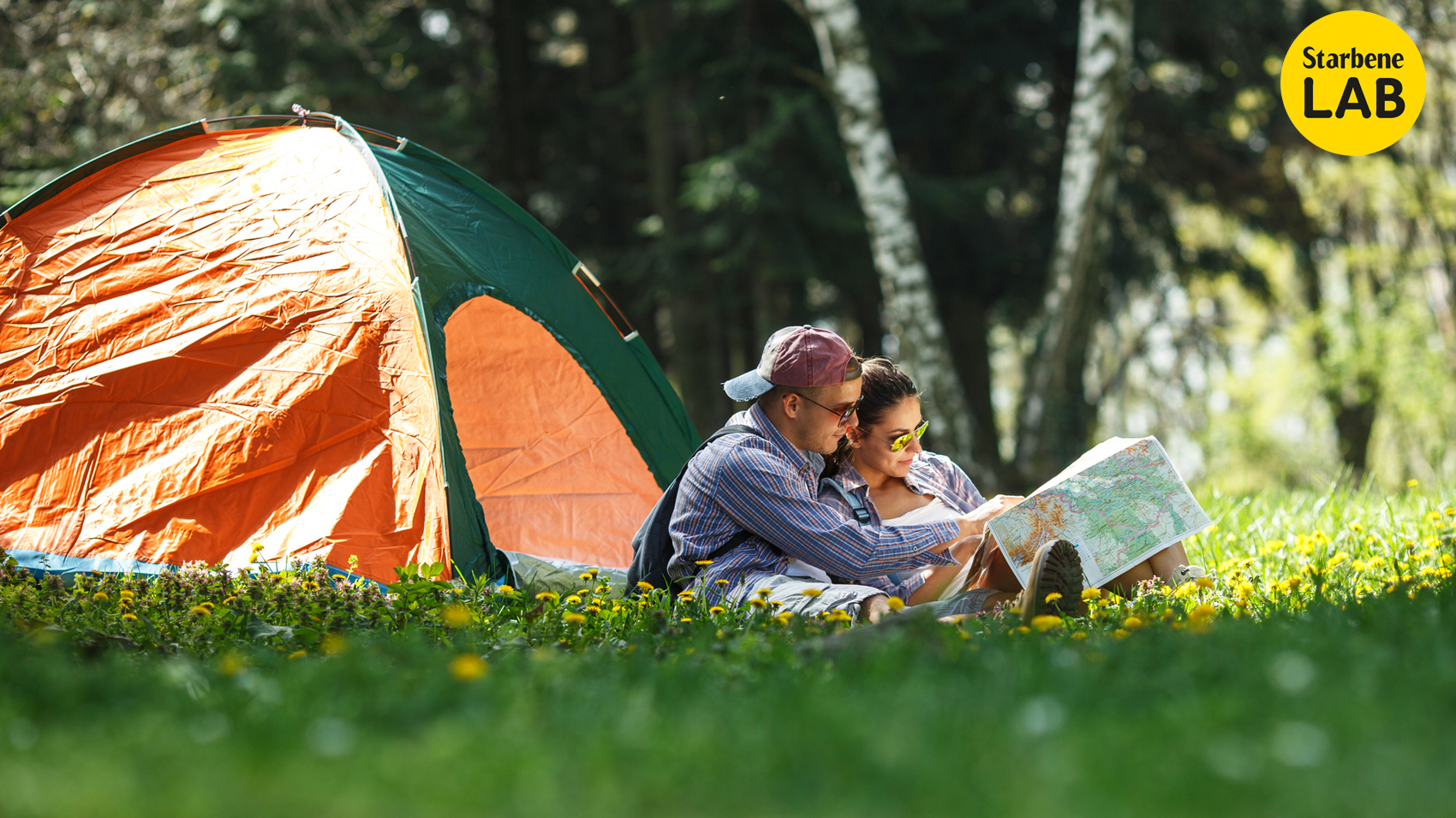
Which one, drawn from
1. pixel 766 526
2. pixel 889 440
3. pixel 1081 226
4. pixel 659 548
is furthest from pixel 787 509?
pixel 1081 226

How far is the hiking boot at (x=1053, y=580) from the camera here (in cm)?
296

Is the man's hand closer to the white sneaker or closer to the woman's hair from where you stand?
the woman's hair

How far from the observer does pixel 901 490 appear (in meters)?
3.99

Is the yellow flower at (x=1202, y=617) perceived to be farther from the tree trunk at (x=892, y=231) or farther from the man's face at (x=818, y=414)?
the tree trunk at (x=892, y=231)

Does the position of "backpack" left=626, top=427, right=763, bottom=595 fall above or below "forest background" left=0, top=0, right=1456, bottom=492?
below

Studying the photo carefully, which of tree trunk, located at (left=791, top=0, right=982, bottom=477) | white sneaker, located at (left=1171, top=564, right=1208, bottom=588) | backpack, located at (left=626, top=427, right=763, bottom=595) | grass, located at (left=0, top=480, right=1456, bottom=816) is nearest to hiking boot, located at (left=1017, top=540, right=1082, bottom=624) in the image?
grass, located at (left=0, top=480, right=1456, bottom=816)

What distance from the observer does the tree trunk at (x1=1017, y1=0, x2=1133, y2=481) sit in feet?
24.3

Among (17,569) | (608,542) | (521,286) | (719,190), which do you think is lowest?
(608,542)

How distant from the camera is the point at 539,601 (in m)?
3.43

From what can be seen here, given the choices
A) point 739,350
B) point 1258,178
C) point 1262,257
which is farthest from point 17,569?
point 1262,257

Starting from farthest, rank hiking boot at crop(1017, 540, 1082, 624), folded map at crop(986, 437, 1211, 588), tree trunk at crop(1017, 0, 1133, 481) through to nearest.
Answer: tree trunk at crop(1017, 0, 1133, 481) → folded map at crop(986, 437, 1211, 588) → hiking boot at crop(1017, 540, 1082, 624)

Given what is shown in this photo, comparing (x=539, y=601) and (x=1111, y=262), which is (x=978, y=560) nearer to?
(x=539, y=601)

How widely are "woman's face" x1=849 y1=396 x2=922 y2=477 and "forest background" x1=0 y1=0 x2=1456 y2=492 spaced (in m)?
3.48

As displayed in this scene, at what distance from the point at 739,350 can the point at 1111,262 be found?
361 centimetres
